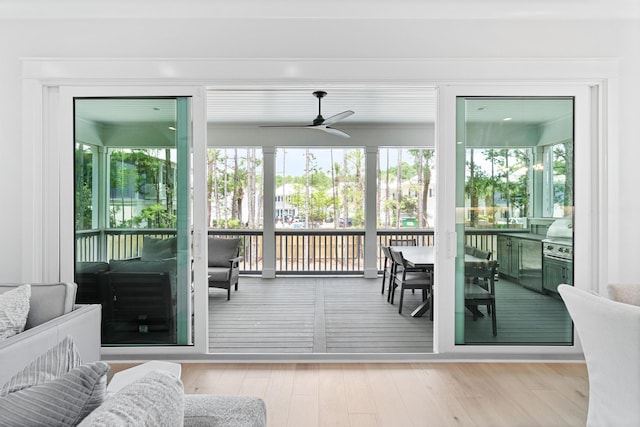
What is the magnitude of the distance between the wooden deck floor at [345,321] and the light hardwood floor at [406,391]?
29 cm

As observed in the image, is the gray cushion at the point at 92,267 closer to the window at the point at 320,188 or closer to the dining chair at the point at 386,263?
the dining chair at the point at 386,263

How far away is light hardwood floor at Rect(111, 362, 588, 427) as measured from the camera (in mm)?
2211

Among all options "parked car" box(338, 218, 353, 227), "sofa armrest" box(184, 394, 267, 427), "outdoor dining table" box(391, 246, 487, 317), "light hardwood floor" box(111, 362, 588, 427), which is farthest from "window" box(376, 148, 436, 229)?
"sofa armrest" box(184, 394, 267, 427)

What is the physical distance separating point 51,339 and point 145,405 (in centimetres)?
144

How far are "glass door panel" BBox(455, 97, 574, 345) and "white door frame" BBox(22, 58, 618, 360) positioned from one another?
17cm

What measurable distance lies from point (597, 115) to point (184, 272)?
3.49m

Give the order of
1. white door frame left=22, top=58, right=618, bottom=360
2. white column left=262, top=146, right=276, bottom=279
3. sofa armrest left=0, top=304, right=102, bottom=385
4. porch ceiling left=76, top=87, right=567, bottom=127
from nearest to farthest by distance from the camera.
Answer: sofa armrest left=0, top=304, right=102, bottom=385 < white door frame left=22, top=58, right=618, bottom=360 < porch ceiling left=76, top=87, right=567, bottom=127 < white column left=262, top=146, right=276, bottom=279

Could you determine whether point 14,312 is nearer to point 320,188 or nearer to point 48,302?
point 48,302

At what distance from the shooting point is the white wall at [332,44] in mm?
2965

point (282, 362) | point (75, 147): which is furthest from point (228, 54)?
point (282, 362)

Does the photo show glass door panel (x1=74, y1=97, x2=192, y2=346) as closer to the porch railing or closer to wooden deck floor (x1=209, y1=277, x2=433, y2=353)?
wooden deck floor (x1=209, y1=277, x2=433, y2=353)

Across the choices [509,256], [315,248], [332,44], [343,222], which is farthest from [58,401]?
[343,222]

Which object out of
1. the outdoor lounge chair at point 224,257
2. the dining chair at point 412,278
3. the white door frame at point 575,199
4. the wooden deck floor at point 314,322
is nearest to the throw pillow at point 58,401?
the wooden deck floor at point 314,322

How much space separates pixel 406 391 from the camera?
2547 mm
